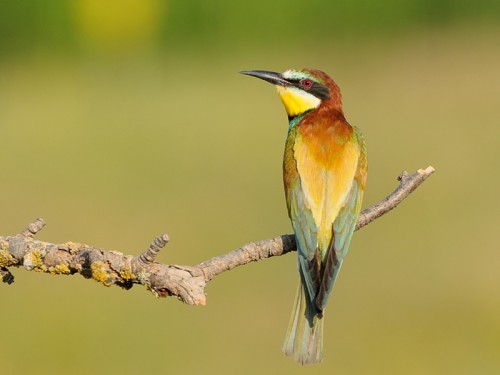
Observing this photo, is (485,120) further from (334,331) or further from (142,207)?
(334,331)

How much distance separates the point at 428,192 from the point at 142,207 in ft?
5.59

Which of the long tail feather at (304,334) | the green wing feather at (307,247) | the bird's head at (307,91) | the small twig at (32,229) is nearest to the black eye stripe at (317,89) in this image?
the bird's head at (307,91)

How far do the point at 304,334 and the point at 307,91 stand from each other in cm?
68

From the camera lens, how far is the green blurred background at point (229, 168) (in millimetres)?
5664

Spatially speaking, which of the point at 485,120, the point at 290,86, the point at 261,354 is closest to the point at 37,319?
the point at 261,354

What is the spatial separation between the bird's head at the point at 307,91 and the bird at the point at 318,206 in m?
0.12

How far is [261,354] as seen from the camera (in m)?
5.24

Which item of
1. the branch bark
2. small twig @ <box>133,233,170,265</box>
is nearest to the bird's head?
the branch bark

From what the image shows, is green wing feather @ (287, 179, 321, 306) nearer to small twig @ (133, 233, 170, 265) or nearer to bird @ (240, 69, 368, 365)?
bird @ (240, 69, 368, 365)

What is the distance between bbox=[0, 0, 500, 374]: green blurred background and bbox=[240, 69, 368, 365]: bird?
2.22m

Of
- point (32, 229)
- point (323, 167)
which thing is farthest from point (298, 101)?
point (32, 229)

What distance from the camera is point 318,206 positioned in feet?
9.69

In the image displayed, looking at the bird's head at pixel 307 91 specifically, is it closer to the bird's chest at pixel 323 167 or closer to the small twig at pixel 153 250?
the bird's chest at pixel 323 167

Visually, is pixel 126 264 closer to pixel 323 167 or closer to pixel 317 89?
pixel 323 167
